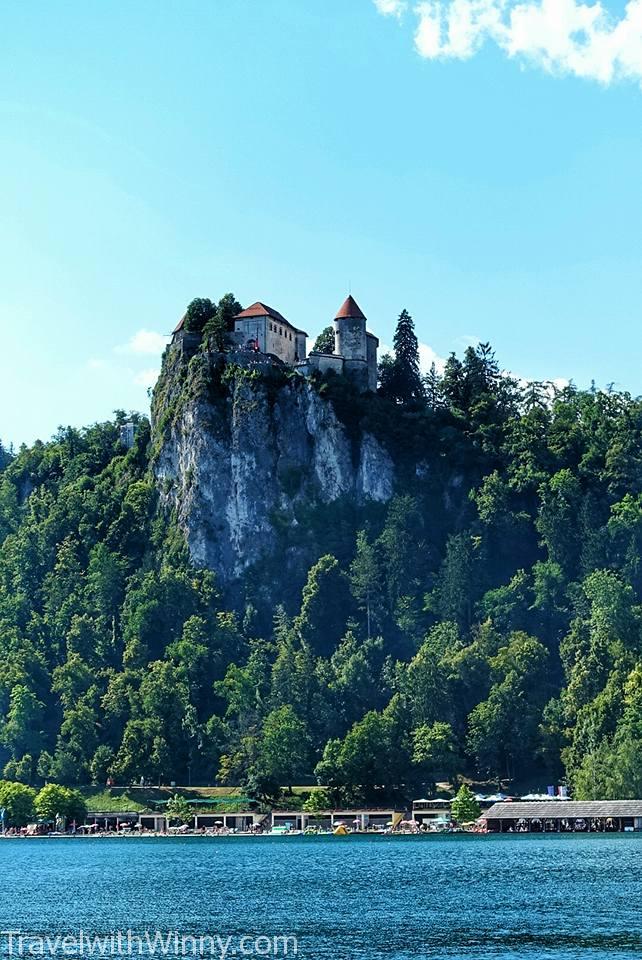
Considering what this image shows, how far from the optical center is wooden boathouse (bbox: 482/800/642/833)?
12025 centimetres

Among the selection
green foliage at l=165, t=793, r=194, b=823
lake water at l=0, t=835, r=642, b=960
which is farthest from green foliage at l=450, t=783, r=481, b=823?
green foliage at l=165, t=793, r=194, b=823

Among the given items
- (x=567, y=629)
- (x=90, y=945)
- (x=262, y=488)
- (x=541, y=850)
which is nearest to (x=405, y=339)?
(x=262, y=488)

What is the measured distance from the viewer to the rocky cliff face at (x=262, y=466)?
168m

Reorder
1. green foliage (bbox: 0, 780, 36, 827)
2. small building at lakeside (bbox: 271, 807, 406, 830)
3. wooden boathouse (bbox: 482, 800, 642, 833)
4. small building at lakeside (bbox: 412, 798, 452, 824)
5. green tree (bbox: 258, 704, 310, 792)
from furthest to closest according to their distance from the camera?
1. green foliage (bbox: 0, 780, 36, 827)
2. green tree (bbox: 258, 704, 310, 792)
3. small building at lakeside (bbox: 271, 807, 406, 830)
4. small building at lakeside (bbox: 412, 798, 452, 824)
5. wooden boathouse (bbox: 482, 800, 642, 833)

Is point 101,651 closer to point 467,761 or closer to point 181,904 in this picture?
point 467,761

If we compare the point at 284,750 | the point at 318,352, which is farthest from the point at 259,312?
the point at 284,750

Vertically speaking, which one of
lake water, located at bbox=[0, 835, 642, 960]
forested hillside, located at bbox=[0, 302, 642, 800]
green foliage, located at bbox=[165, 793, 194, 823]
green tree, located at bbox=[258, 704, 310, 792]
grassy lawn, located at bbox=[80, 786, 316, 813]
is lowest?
lake water, located at bbox=[0, 835, 642, 960]

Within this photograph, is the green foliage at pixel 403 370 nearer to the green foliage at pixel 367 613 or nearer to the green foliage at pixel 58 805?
the green foliage at pixel 367 613

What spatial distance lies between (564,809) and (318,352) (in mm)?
67851

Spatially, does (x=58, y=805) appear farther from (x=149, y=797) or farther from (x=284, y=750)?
(x=284, y=750)

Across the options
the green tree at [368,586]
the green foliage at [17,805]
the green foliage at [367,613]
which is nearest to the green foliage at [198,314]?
the green foliage at [367,613]

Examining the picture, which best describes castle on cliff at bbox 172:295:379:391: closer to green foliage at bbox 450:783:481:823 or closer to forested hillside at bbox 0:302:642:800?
forested hillside at bbox 0:302:642:800

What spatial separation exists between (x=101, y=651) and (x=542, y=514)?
5000cm

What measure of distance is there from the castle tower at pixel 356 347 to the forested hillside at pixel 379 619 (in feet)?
9.61
